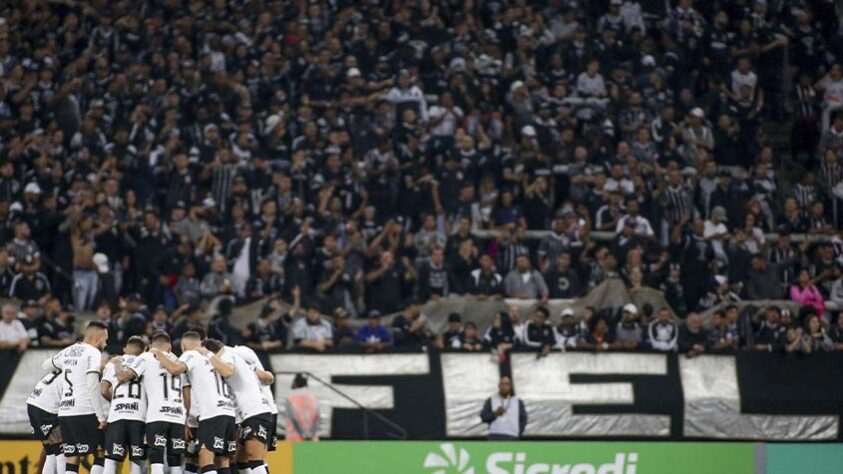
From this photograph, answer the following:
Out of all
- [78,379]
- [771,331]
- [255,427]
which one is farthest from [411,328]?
[78,379]

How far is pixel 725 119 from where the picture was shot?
1236 inches

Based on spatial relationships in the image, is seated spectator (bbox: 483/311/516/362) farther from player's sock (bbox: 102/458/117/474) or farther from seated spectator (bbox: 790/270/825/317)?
player's sock (bbox: 102/458/117/474)

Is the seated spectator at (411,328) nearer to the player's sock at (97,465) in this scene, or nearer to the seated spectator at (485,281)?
the seated spectator at (485,281)

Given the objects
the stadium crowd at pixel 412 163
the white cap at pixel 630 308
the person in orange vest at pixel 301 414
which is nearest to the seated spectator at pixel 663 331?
the stadium crowd at pixel 412 163

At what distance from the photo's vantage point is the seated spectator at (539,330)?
25.8 metres

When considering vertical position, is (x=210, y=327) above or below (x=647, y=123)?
below

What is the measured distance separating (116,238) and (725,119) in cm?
1165

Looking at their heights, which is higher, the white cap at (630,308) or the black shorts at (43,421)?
the white cap at (630,308)

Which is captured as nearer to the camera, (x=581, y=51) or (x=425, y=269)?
(x=425, y=269)

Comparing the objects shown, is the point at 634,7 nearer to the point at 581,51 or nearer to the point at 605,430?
the point at 581,51

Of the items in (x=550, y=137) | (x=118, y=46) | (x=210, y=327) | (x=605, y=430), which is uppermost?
(x=118, y=46)

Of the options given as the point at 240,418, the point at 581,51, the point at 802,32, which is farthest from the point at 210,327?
the point at 802,32

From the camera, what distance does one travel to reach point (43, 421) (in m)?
20.7

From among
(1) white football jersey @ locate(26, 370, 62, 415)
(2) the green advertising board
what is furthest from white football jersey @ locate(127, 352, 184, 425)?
(2) the green advertising board
